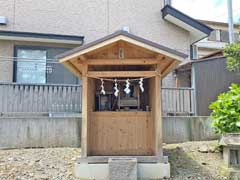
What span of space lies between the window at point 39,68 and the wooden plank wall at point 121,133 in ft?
10.7

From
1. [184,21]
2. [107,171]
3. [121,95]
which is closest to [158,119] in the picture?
[121,95]

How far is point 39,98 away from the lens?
7.83 m

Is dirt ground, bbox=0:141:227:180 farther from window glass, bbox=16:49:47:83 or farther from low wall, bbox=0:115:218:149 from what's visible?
window glass, bbox=16:49:47:83

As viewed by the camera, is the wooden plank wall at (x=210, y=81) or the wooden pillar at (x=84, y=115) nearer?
the wooden pillar at (x=84, y=115)

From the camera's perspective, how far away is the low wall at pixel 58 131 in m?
6.84

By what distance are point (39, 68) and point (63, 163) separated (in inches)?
162

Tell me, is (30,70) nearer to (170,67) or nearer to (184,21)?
(170,67)

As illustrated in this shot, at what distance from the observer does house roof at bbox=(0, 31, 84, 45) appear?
8555 mm

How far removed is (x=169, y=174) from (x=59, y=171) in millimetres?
2255

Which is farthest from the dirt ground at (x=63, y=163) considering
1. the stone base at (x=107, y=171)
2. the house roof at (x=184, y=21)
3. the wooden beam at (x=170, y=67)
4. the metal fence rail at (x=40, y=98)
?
the house roof at (x=184, y=21)

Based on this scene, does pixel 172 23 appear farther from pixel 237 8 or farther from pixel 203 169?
pixel 203 169

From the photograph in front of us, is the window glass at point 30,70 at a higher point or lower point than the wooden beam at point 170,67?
higher

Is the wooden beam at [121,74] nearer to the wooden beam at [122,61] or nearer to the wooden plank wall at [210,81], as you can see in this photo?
the wooden beam at [122,61]

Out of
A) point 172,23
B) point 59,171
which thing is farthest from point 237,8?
point 59,171
